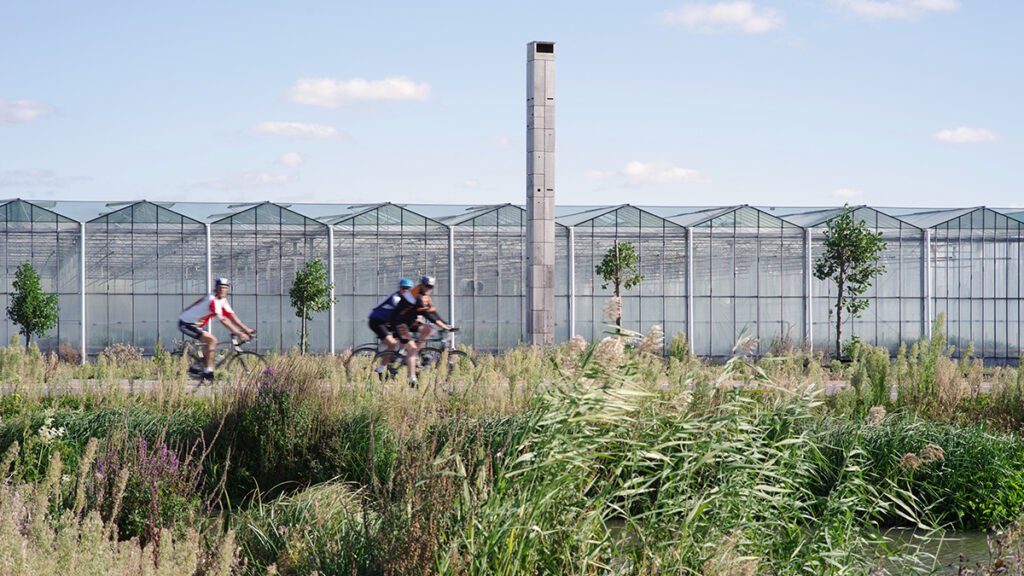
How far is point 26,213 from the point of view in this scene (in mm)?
27031

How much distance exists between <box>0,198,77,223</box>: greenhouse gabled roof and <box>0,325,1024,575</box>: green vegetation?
20409 millimetres

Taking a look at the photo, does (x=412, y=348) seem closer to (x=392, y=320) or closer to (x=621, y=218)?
(x=392, y=320)

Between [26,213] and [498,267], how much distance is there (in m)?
14.6

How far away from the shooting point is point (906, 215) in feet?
96.7

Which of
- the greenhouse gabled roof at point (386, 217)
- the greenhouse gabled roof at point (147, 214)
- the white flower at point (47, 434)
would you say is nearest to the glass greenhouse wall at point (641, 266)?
the greenhouse gabled roof at point (386, 217)

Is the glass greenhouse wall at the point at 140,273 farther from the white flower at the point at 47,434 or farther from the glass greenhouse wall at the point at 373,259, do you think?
the white flower at the point at 47,434

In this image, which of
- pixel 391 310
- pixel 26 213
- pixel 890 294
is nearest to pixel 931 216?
pixel 890 294

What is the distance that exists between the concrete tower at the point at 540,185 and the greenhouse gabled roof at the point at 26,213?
17.0m

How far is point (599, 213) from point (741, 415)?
2363cm

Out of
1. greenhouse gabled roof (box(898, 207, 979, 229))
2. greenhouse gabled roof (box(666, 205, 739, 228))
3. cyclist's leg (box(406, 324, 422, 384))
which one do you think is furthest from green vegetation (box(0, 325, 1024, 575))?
greenhouse gabled roof (box(898, 207, 979, 229))

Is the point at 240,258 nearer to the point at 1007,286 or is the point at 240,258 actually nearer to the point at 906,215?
the point at 906,215

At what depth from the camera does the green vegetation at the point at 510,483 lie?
12.7 ft

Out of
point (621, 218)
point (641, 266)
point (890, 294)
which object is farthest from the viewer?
point (890, 294)

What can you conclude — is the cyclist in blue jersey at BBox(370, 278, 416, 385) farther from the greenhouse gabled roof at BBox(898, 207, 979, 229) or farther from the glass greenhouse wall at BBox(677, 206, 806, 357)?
the greenhouse gabled roof at BBox(898, 207, 979, 229)
